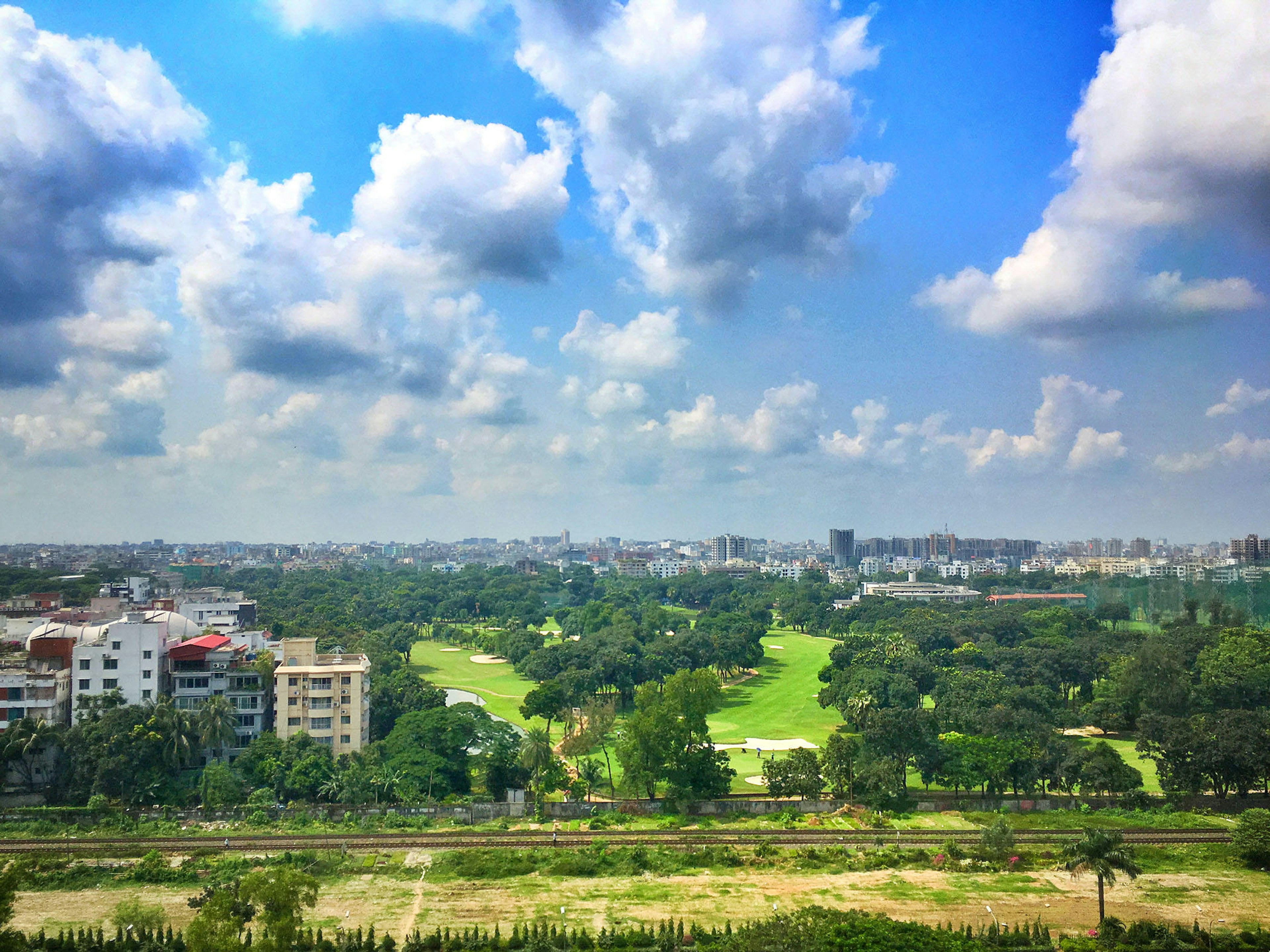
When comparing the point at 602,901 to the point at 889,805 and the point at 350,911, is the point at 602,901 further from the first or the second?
the point at 889,805

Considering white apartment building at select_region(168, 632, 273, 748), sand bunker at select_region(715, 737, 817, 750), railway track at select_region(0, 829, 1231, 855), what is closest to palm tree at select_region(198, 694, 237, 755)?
white apartment building at select_region(168, 632, 273, 748)

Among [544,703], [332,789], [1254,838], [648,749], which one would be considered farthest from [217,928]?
[1254,838]

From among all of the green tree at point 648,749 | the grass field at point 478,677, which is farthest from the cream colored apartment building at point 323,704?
the grass field at point 478,677

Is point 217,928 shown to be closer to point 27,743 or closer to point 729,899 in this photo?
point 729,899

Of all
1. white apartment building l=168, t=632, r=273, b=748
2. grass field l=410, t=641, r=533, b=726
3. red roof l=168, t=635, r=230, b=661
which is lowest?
grass field l=410, t=641, r=533, b=726

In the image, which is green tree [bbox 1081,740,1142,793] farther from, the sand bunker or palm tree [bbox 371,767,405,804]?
palm tree [bbox 371,767,405,804]
